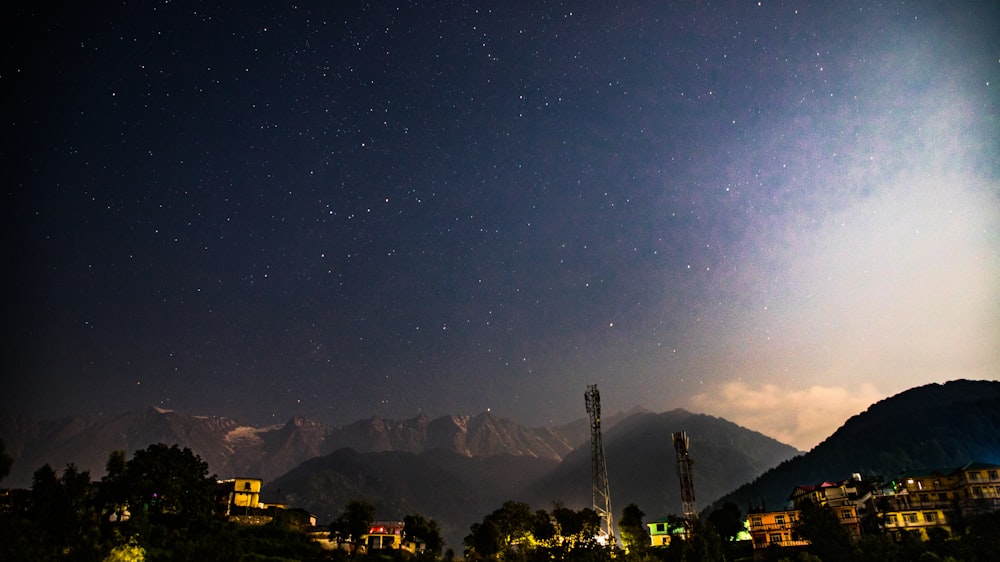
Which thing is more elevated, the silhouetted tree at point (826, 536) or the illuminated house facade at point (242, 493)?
the illuminated house facade at point (242, 493)

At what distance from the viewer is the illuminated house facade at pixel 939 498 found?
321ft

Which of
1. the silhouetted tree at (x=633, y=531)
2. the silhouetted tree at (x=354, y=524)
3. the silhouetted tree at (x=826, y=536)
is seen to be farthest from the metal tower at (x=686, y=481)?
the silhouetted tree at (x=354, y=524)

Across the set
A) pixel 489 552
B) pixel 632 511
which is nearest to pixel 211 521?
pixel 489 552

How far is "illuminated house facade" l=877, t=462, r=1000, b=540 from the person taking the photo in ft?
321

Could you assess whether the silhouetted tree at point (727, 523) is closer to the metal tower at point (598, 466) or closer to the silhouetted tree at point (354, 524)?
the metal tower at point (598, 466)

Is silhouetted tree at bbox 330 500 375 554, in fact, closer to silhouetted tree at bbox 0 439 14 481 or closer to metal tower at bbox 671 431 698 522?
silhouetted tree at bbox 0 439 14 481

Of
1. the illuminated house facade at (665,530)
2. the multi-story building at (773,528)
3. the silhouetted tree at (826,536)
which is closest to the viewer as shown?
the silhouetted tree at (826,536)

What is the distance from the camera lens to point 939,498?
10181cm

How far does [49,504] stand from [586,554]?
195 feet

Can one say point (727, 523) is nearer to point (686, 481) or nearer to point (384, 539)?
point (686, 481)

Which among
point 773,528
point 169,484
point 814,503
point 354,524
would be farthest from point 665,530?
point 169,484

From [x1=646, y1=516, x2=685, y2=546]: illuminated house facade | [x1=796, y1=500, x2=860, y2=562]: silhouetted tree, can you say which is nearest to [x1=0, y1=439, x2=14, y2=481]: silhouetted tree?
[x1=796, y1=500, x2=860, y2=562]: silhouetted tree

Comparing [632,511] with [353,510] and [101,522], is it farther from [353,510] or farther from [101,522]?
[101,522]

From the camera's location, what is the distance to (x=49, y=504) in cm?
6353
